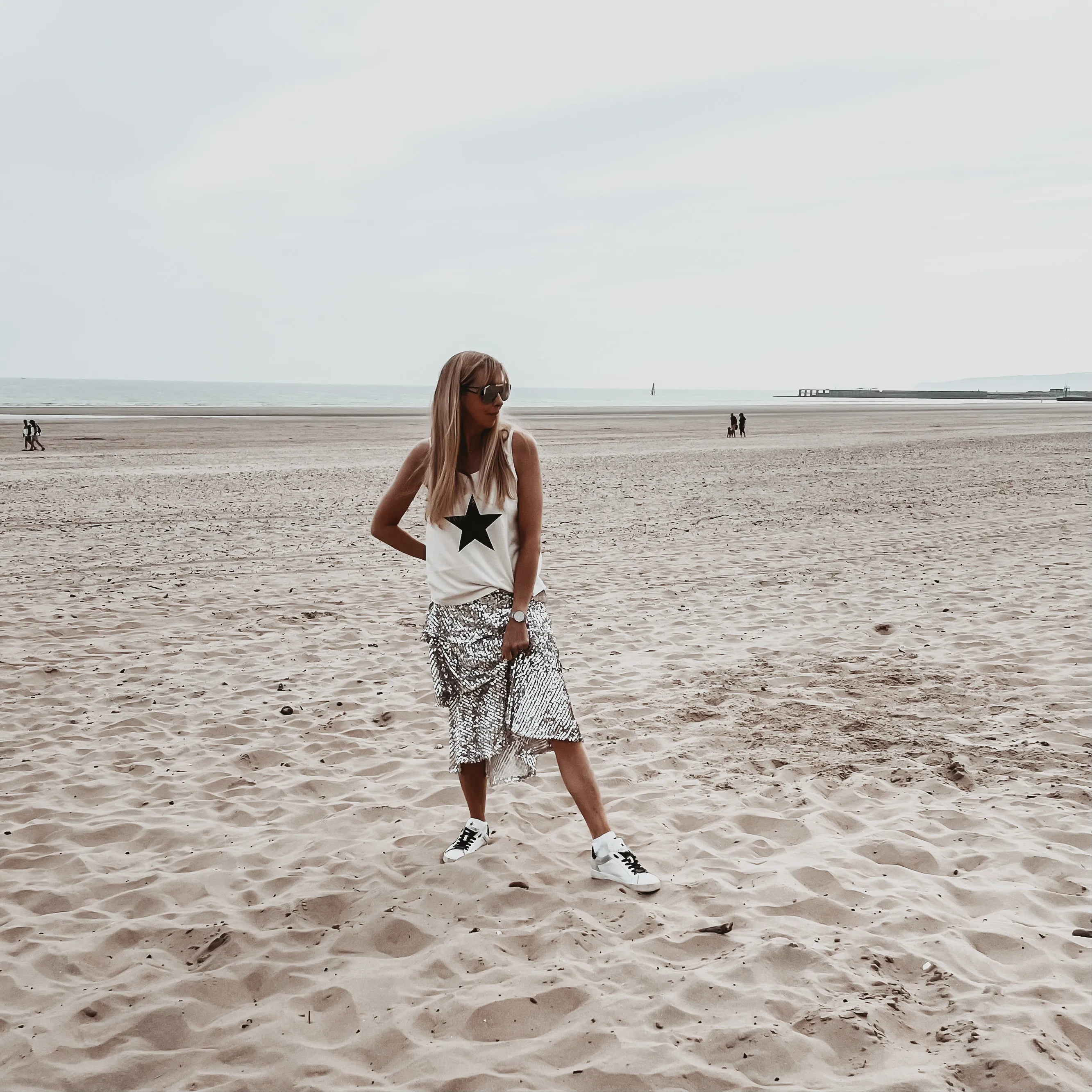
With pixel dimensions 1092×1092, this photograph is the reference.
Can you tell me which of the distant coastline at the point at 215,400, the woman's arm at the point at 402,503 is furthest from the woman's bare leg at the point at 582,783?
the distant coastline at the point at 215,400

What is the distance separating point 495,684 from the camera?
3.98m

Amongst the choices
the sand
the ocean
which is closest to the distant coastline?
the ocean

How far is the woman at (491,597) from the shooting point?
3779 mm

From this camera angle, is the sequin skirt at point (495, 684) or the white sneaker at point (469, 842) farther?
the white sneaker at point (469, 842)

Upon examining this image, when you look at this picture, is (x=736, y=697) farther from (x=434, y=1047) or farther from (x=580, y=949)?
(x=434, y=1047)

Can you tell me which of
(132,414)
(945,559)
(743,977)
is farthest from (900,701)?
(132,414)

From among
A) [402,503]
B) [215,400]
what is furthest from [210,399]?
[402,503]

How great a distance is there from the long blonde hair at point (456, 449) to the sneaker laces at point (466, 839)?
1497mm

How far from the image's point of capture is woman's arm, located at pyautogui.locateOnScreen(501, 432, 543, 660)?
150 inches

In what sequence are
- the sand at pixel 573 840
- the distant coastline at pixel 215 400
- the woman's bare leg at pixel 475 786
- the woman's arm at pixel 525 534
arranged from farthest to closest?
the distant coastline at pixel 215 400 < the woman's bare leg at pixel 475 786 < the woman's arm at pixel 525 534 < the sand at pixel 573 840

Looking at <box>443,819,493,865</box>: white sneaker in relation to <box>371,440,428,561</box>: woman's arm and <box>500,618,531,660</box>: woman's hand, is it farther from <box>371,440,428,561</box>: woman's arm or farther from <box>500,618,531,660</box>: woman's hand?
<box>371,440,428,561</box>: woman's arm

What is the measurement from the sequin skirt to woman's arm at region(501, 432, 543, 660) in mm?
70

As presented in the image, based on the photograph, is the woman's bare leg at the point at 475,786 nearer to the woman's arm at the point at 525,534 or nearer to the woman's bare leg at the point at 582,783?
the woman's bare leg at the point at 582,783

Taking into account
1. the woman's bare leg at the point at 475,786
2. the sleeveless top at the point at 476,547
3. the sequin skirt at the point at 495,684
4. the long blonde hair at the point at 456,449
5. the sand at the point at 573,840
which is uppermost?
the long blonde hair at the point at 456,449
